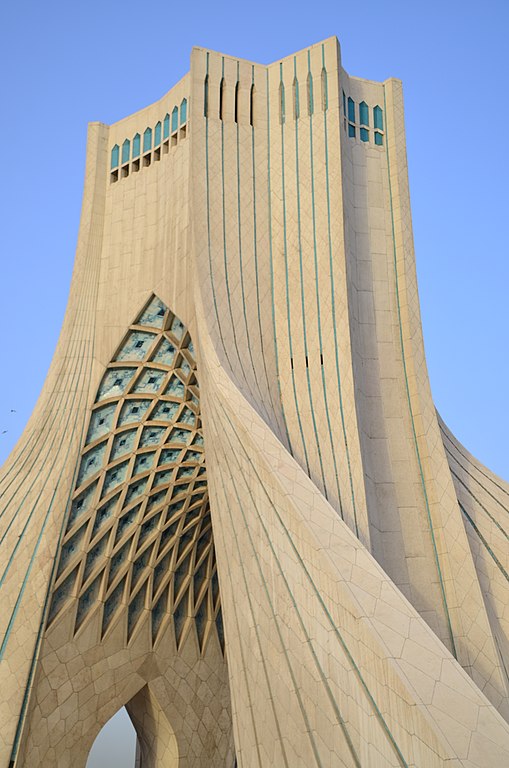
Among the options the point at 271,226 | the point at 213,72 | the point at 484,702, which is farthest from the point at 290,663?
the point at 213,72

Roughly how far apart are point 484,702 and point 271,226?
8520 mm

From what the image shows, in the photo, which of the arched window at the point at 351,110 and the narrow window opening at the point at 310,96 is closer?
the narrow window opening at the point at 310,96

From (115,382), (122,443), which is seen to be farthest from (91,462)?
(115,382)

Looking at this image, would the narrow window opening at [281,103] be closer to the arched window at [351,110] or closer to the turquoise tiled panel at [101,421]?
the arched window at [351,110]

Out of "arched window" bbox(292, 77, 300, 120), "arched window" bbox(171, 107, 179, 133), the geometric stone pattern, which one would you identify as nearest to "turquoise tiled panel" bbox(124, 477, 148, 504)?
the geometric stone pattern

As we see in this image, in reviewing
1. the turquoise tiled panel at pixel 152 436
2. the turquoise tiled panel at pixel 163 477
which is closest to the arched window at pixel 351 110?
the turquoise tiled panel at pixel 152 436

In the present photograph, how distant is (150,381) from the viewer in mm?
15336

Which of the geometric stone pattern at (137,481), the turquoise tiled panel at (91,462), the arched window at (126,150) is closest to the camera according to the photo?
the geometric stone pattern at (137,481)

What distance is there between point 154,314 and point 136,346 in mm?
701

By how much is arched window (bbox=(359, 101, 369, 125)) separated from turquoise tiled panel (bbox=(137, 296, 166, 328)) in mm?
4399

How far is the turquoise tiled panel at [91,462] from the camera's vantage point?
15094 mm

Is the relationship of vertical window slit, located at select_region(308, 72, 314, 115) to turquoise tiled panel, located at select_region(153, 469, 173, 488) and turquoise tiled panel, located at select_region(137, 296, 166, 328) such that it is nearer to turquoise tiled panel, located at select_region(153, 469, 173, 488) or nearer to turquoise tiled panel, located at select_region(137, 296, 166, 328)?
turquoise tiled panel, located at select_region(137, 296, 166, 328)

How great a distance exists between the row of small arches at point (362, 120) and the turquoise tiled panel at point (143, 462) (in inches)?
246

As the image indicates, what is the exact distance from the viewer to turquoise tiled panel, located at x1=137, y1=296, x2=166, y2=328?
1482cm
